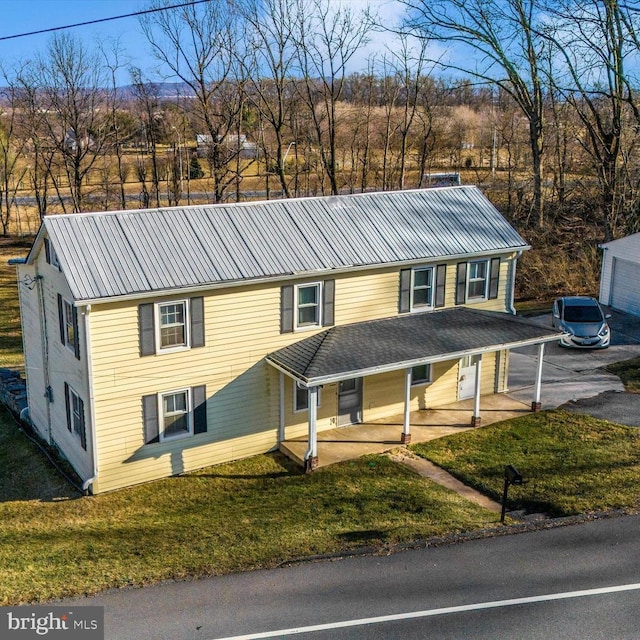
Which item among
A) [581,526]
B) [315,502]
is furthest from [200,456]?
[581,526]

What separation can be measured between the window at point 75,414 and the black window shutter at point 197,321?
309 centimetres

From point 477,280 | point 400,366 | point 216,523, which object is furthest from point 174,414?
point 477,280

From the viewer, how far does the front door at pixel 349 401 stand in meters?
Answer: 20.9

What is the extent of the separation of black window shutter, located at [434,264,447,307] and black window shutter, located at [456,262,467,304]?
49 cm

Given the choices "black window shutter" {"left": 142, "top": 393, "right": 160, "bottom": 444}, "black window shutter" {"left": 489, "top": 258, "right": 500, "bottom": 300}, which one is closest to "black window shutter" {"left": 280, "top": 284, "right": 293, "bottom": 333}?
"black window shutter" {"left": 142, "top": 393, "right": 160, "bottom": 444}

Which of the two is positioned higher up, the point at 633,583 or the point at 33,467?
the point at 633,583

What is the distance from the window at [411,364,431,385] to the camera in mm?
21984

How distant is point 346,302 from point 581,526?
8.42 m

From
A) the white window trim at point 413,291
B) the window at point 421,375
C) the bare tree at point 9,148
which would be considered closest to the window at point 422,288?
the white window trim at point 413,291

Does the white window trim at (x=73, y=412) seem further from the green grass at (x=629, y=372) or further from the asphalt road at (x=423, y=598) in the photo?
the green grass at (x=629, y=372)

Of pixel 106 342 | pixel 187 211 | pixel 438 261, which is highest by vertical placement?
pixel 187 211

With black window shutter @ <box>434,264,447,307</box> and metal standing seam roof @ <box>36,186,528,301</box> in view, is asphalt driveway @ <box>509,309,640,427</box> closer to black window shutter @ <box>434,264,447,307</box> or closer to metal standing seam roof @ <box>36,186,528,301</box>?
black window shutter @ <box>434,264,447,307</box>

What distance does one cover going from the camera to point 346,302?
67.5ft

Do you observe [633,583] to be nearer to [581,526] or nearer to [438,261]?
[581,526]
